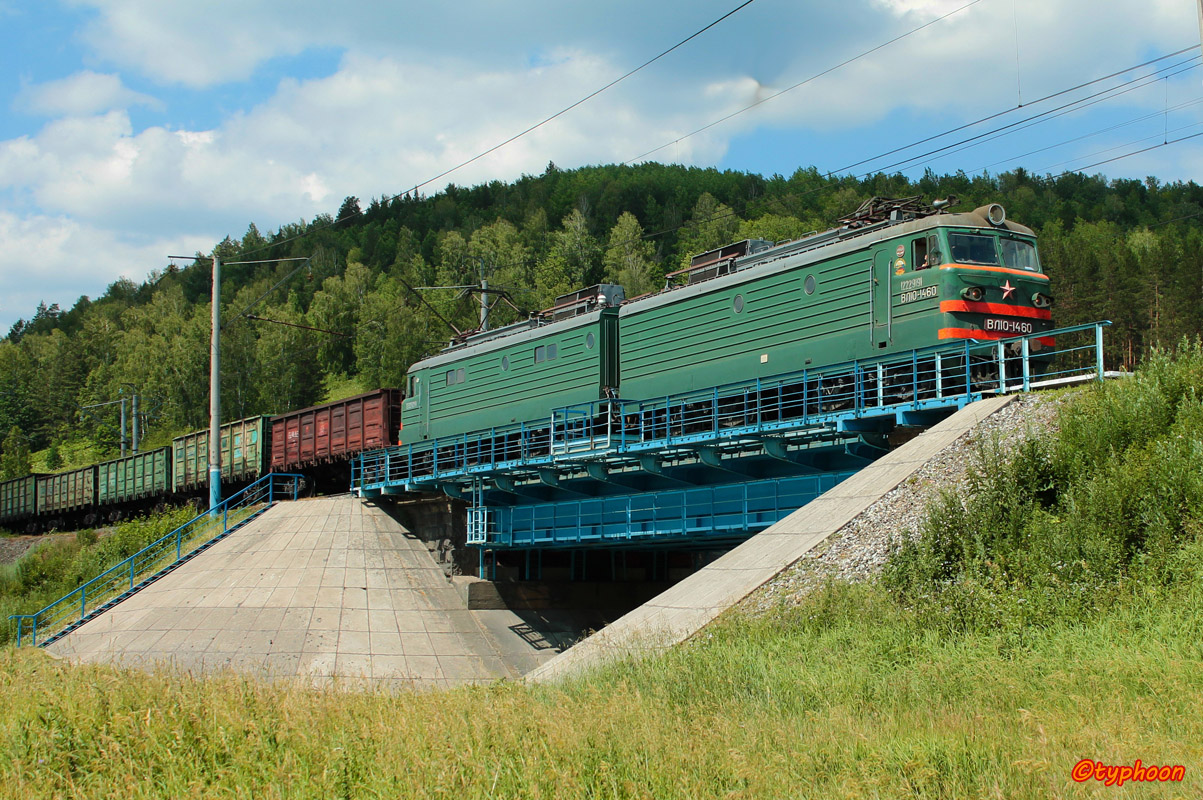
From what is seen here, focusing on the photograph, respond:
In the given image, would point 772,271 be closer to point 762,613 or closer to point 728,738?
point 762,613

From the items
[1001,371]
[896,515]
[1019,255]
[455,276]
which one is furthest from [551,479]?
[455,276]

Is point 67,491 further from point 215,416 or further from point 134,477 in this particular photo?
point 215,416

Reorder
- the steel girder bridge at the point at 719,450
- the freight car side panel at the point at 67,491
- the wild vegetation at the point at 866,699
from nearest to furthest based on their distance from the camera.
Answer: the wild vegetation at the point at 866,699, the steel girder bridge at the point at 719,450, the freight car side panel at the point at 67,491

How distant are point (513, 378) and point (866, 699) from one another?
63.8ft

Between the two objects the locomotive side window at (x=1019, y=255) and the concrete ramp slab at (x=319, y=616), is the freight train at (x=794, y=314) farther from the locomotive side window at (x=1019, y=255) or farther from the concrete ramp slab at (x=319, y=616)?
the concrete ramp slab at (x=319, y=616)

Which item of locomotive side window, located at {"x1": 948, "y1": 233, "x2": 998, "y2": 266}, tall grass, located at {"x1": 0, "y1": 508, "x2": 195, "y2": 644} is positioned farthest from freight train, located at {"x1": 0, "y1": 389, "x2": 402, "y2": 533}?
locomotive side window, located at {"x1": 948, "y1": 233, "x2": 998, "y2": 266}

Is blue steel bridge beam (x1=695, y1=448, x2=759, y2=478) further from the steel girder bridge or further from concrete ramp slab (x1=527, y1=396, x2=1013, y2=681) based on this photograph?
concrete ramp slab (x1=527, y1=396, x2=1013, y2=681)

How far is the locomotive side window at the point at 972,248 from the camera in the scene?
61.0ft

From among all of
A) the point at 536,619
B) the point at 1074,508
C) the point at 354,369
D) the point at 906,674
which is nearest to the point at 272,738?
the point at 906,674

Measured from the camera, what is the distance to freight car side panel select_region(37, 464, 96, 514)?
46.8 m

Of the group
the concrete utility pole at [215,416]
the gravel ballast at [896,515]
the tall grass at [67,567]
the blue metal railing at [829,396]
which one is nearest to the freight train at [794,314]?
the blue metal railing at [829,396]

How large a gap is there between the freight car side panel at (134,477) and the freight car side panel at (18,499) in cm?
660

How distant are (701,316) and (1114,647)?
45.4 feet

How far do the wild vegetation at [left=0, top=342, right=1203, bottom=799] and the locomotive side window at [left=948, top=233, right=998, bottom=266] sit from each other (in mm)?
4729
